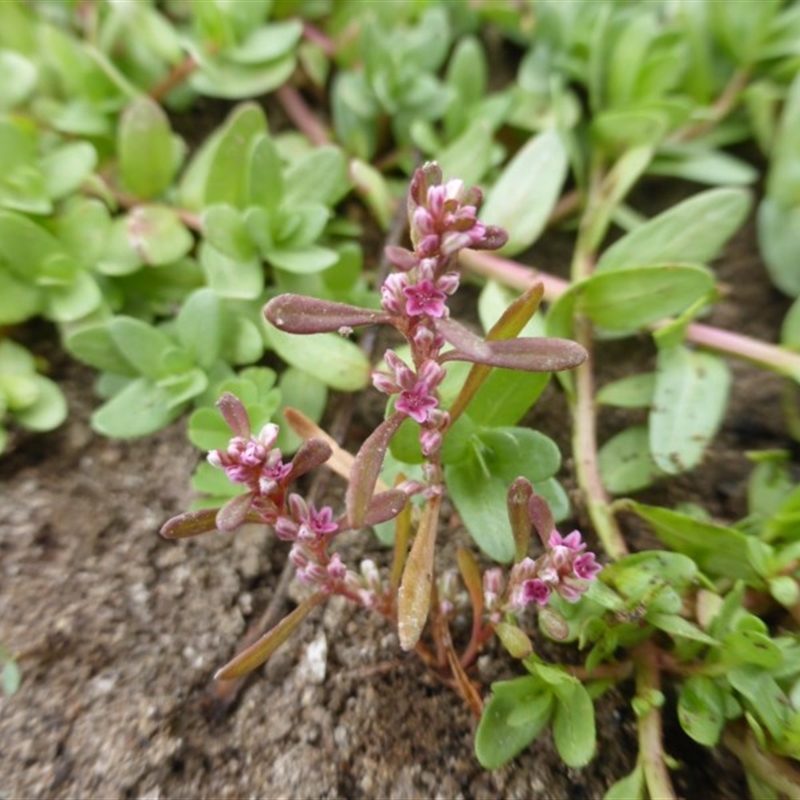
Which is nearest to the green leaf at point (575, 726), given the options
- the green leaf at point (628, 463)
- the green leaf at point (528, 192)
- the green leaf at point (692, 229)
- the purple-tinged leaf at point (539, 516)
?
the purple-tinged leaf at point (539, 516)

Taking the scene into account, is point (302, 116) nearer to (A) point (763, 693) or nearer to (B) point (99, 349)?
(B) point (99, 349)

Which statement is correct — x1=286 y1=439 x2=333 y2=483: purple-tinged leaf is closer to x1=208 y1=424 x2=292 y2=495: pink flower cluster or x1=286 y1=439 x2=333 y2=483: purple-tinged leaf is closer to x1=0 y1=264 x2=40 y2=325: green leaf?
x1=208 y1=424 x2=292 y2=495: pink flower cluster

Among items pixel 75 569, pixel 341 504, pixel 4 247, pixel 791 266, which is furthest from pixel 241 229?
pixel 791 266

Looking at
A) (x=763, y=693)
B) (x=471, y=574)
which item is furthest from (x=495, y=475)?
(x=763, y=693)

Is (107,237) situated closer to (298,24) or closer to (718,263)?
(298,24)

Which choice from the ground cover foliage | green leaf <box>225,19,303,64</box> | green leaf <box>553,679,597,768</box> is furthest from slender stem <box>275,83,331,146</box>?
green leaf <box>553,679,597,768</box>

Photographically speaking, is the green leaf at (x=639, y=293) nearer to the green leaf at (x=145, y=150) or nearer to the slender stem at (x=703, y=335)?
the slender stem at (x=703, y=335)

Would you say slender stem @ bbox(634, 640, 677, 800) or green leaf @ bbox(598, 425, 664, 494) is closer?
slender stem @ bbox(634, 640, 677, 800)
